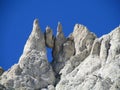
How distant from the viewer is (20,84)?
12912 cm

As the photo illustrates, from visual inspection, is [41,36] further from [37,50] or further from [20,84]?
[20,84]

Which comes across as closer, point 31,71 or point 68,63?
point 31,71

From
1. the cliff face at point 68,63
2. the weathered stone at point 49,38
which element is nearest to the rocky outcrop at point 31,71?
the cliff face at point 68,63

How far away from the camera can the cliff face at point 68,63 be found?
127 meters

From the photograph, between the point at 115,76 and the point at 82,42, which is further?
the point at 82,42

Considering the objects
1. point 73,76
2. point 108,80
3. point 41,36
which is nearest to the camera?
point 108,80

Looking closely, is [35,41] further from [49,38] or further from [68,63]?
[68,63]

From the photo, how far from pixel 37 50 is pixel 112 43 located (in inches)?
523

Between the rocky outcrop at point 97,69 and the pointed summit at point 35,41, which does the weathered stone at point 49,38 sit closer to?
the pointed summit at point 35,41

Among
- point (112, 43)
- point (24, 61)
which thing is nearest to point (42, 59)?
point (24, 61)

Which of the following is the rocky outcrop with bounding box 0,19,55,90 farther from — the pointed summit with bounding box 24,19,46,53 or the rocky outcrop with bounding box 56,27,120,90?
the rocky outcrop with bounding box 56,27,120,90

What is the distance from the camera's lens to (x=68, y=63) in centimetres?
13625

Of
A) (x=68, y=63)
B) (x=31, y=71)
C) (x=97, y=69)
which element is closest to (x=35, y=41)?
(x=68, y=63)

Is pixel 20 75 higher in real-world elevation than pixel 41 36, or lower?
lower
